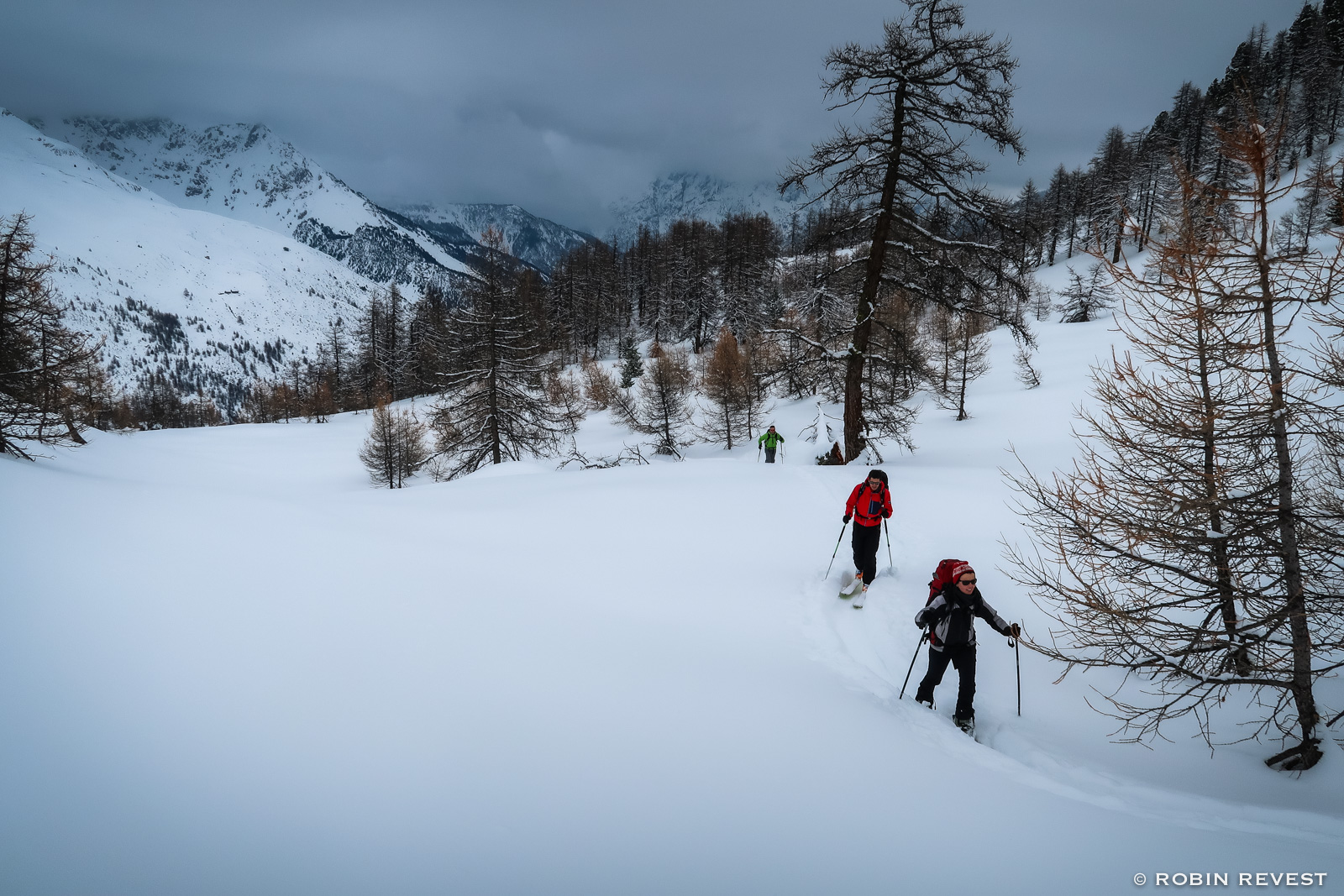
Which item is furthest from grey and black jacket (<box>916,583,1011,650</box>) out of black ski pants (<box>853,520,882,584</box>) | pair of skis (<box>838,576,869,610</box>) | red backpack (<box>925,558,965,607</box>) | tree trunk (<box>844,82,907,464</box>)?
tree trunk (<box>844,82,907,464</box>)

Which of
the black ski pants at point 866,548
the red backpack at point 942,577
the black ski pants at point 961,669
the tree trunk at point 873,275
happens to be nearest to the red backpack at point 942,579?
the red backpack at point 942,577

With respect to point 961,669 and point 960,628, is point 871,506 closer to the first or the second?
point 960,628

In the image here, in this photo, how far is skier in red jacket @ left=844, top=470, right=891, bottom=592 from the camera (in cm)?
737

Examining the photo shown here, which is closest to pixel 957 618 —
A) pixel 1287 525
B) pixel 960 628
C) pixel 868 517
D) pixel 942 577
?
pixel 960 628

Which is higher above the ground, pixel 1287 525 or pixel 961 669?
pixel 1287 525

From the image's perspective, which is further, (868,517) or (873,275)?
(873,275)

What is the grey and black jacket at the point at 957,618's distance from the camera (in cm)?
518

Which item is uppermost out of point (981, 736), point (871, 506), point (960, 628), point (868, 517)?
point (871, 506)

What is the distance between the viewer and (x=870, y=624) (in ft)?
22.7

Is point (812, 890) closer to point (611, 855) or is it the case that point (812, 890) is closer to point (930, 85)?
point (611, 855)

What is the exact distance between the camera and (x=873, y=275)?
456 inches

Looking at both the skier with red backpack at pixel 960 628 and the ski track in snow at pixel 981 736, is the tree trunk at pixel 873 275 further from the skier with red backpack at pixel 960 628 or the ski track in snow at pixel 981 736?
the skier with red backpack at pixel 960 628

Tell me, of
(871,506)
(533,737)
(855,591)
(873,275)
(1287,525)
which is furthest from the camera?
(873,275)

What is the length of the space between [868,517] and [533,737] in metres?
5.29
